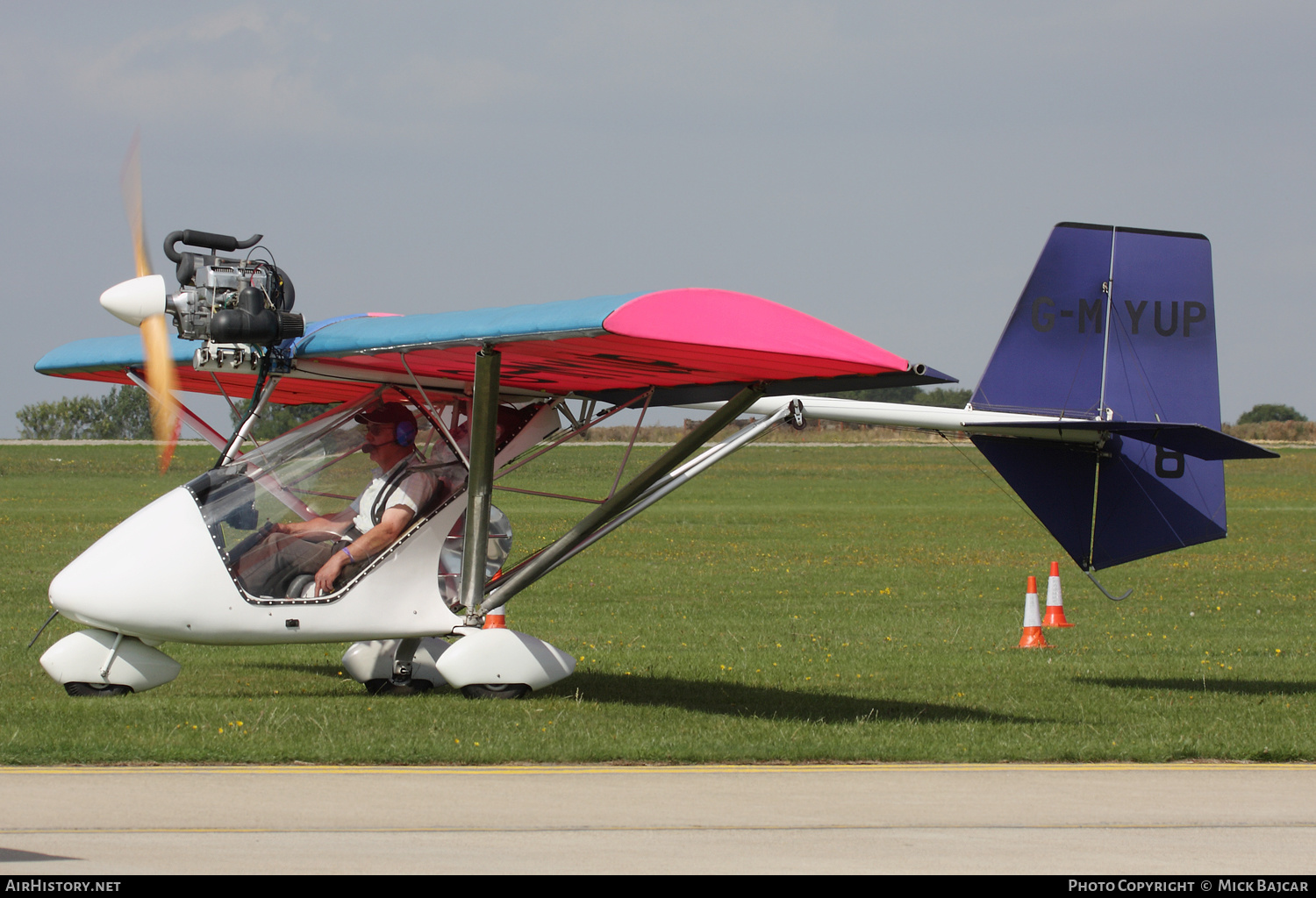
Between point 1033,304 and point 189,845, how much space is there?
8.54 m

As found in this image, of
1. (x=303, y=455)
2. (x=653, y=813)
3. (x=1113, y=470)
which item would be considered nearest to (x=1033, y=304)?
(x=1113, y=470)

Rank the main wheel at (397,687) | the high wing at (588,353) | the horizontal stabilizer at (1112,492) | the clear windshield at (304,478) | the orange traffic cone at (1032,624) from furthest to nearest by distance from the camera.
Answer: the orange traffic cone at (1032,624) → the horizontal stabilizer at (1112,492) → the main wheel at (397,687) → the clear windshield at (304,478) → the high wing at (588,353)

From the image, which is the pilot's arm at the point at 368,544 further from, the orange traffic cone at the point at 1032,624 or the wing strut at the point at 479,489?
the orange traffic cone at the point at 1032,624

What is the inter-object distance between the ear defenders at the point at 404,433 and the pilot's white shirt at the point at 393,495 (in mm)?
166

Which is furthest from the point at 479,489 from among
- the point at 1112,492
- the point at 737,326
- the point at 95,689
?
the point at 1112,492

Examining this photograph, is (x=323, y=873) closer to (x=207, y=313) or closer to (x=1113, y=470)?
(x=207, y=313)

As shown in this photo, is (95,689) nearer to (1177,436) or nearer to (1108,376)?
(1177,436)

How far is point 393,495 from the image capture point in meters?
10.5

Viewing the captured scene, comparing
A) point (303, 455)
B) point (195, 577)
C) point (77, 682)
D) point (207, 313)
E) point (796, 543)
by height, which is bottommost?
point (796, 543)

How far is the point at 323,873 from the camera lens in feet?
18.5

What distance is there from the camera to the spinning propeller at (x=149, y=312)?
980 cm

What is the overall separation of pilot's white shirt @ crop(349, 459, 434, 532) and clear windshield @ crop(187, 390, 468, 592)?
45 millimetres

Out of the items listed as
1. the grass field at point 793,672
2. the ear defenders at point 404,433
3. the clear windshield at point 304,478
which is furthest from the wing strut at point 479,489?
the grass field at point 793,672

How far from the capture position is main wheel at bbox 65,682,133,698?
994cm
